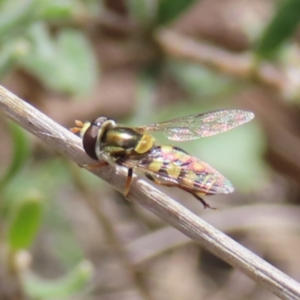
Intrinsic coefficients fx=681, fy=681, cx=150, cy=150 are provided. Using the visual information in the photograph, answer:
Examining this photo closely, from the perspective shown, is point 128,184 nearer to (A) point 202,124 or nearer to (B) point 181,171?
(B) point 181,171

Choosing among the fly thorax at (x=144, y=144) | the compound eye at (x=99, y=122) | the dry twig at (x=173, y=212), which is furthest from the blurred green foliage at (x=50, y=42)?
the dry twig at (x=173, y=212)

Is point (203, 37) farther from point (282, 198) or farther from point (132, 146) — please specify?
point (132, 146)

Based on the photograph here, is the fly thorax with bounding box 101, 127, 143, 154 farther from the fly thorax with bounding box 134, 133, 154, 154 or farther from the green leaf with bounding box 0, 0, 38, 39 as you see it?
the green leaf with bounding box 0, 0, 38, 39

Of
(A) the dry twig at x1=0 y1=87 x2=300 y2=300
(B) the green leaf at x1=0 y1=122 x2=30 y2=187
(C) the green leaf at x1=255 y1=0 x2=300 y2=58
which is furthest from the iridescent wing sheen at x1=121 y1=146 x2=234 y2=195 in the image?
(C) the green leaf at x1=255 y1=0 x2=300 y2=58

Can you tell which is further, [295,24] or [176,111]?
[176,111]

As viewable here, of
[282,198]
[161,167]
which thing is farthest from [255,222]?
[161,167]

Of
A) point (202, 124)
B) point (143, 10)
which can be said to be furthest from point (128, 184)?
point (143, 10)

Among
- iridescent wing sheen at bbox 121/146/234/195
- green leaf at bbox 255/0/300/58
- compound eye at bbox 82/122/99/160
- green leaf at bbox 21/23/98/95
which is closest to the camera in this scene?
compound eye at bbox 82/122/99/160
